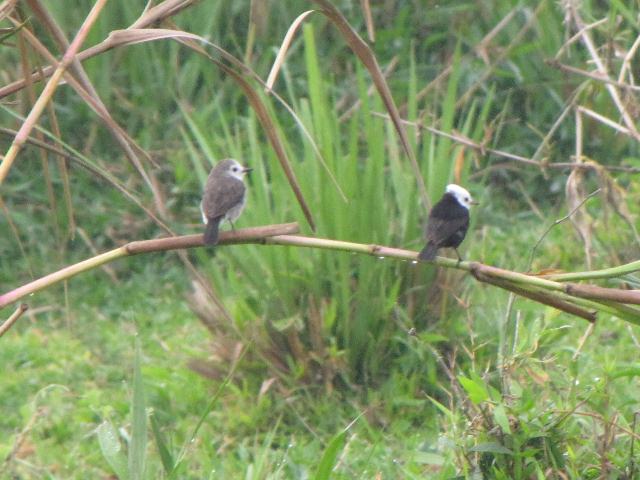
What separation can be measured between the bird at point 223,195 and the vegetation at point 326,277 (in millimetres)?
240

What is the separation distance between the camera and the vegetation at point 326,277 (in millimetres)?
2898

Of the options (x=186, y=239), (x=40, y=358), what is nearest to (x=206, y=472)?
(x=40, y=358)

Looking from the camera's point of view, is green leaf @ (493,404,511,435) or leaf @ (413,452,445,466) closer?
green leaf @ (493,404,511,435)

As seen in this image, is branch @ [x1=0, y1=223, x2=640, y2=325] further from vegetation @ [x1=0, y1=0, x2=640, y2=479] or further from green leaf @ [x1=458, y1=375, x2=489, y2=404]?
green leaf @ [x1=458, y1=375, x2=489, y2=404]

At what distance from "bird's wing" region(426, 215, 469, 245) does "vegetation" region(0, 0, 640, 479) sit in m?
0.28

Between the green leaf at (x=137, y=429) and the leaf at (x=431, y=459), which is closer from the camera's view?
the green leaf at (x=137, y=429)

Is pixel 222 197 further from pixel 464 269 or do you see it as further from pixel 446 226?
pixel 464 269

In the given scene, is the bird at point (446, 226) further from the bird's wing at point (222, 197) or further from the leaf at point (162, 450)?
the leaf at point (162, 450)

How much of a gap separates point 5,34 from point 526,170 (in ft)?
15.9

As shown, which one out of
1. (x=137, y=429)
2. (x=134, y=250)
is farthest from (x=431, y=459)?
(x=134, y=250)

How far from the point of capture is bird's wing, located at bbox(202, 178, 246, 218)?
3.68 metres

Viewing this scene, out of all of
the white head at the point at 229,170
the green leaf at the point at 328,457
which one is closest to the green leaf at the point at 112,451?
the green leaf at the point at 328,457

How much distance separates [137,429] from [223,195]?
5.04ft

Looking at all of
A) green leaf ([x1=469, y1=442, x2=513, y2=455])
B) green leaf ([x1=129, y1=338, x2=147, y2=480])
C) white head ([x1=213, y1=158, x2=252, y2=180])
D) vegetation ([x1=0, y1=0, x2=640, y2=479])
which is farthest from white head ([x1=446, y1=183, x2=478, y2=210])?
green leaf ([x1=129, y1=338, x2=147, y2=480])
